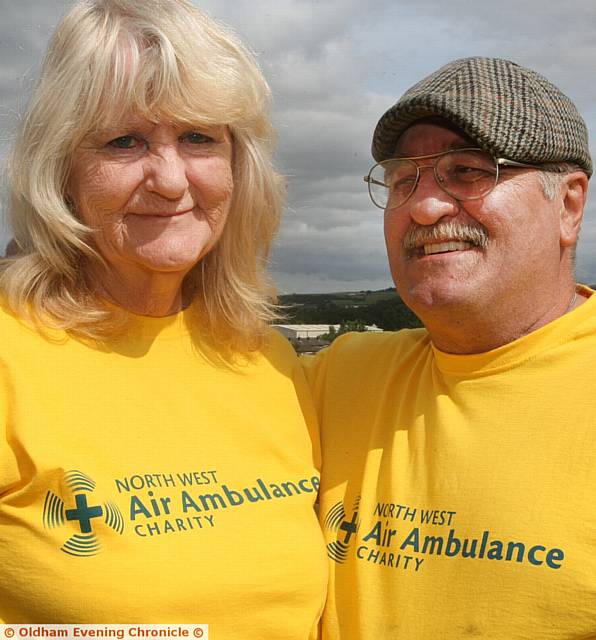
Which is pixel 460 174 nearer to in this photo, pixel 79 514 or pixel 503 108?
pixel 503 108

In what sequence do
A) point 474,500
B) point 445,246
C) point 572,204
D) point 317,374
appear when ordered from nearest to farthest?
point 474,500 → point 445,246 → point 572,204 → point 317,374

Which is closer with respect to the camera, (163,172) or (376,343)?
(163,172)

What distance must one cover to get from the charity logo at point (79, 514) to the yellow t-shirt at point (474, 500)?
2.62 feet

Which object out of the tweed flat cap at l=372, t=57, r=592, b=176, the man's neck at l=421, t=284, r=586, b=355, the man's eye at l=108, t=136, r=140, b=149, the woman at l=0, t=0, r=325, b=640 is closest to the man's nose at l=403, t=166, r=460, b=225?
the tweed flat cap at l=372, t=57, r=592, b=176

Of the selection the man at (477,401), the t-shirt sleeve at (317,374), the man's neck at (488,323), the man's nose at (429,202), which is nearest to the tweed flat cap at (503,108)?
the man at (477,401)

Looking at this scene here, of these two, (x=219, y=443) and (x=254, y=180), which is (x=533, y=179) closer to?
(x=254, y=180)

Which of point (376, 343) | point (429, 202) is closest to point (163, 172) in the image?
point (429, 202)

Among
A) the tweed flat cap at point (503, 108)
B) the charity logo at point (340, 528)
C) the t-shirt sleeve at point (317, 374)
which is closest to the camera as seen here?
the tweed flat cap at point (503, 108)

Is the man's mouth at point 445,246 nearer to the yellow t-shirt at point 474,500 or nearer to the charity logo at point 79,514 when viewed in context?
the yellow t-shirt at point 474,500

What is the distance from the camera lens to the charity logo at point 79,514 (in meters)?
2.12

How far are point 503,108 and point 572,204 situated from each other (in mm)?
456

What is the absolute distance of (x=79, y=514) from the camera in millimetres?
2137

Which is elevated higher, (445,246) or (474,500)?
(445,246)

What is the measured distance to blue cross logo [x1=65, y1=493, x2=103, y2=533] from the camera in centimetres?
214
